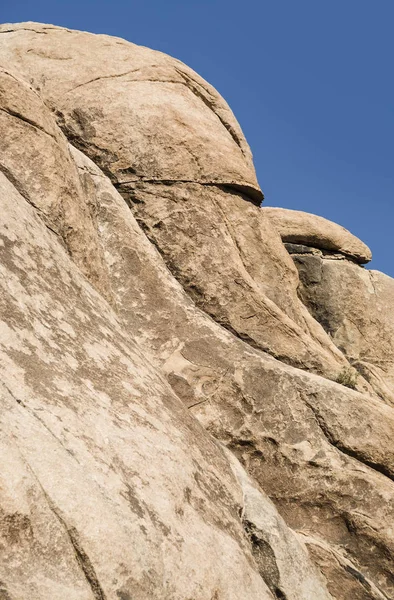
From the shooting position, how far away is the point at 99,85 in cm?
1270

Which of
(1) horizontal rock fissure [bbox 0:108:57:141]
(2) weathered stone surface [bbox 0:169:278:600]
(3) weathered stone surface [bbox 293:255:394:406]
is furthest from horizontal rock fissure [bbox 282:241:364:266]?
(2) weathered stone surface [bbox 0:169:278:600]

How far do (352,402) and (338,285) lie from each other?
29.0 ft

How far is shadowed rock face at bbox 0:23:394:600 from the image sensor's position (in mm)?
4688

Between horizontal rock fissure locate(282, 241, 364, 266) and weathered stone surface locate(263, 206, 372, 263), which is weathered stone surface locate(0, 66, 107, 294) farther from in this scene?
horizontal rock fissure locate(282, 241, 364, 266)

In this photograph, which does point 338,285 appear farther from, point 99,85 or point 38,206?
point 38,206

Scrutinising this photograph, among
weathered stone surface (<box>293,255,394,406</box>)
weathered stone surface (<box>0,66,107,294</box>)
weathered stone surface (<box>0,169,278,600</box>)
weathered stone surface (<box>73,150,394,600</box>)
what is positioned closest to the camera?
weathered stone surface (<box>0,169,278,600</box>)

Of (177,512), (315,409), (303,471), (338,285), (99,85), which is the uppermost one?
(338,285)

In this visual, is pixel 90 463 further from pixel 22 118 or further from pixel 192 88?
pixel 192 88

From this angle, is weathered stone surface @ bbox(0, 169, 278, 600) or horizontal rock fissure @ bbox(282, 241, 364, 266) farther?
horizontal rock fissure @ bbox(282, 241, 364, 266)

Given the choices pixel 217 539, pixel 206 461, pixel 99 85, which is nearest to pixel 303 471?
pixel 206 461

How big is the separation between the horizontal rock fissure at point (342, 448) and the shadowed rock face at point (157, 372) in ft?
0.06

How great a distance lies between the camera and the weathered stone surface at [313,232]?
732 inches

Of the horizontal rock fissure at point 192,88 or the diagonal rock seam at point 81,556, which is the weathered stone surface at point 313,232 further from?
the diagonal rock seam at point 81,556

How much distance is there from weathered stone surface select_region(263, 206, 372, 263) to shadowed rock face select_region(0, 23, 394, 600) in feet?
15.1
